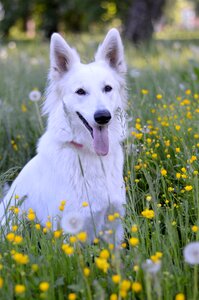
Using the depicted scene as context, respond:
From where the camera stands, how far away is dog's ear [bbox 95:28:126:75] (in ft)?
11.3

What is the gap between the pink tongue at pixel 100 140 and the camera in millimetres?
3129

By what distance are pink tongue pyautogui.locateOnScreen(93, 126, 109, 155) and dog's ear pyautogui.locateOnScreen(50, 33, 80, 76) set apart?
0.64m

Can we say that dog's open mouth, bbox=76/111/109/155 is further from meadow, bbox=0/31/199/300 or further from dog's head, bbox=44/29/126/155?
meadow, bbox=0/31/199/300

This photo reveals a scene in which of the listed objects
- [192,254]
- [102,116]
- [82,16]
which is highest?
[82,16]

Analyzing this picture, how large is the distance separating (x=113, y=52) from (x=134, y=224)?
5.33ft

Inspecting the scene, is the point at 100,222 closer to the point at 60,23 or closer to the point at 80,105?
the point at 80,105

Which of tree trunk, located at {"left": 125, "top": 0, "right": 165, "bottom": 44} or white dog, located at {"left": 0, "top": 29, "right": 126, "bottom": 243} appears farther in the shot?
tree trunk, located at {"left": 125, "top": 0, "right": 165, "bottom": 44}

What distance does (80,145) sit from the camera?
10.8 feet

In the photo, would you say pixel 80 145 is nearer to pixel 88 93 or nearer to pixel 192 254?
pixel 88 93

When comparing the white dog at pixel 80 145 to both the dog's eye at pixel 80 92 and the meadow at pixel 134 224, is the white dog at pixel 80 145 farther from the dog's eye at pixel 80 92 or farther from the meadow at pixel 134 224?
the meadow at pixel 134 224

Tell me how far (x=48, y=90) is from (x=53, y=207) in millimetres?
993

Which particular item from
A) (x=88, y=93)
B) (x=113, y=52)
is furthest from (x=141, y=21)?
(x=88, y=93)

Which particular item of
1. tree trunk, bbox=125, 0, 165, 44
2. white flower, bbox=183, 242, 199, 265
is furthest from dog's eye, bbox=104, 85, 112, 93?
tree trunk, bbox=125, 0, 165, 44

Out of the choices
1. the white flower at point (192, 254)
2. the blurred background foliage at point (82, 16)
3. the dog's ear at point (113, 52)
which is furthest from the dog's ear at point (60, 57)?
the blurred background foliage at point (82, 16)
